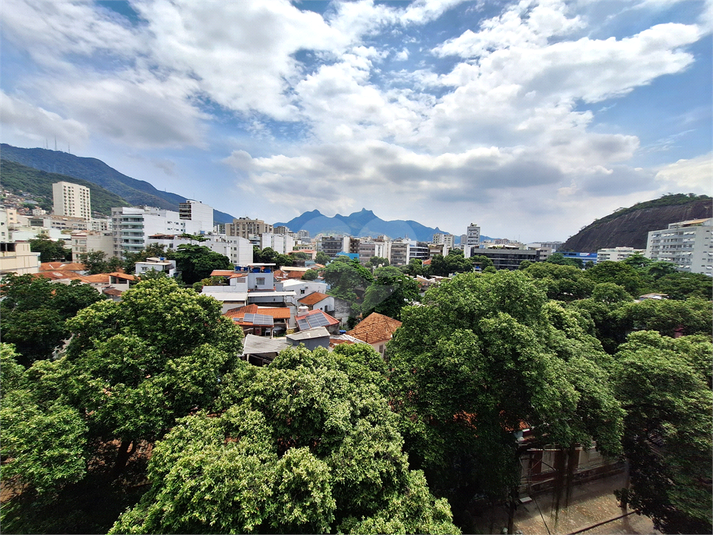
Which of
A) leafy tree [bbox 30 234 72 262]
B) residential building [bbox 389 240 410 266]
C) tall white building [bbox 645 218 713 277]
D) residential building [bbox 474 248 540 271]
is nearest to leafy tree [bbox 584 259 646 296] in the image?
tall white building [bbox 645 218 713 277]

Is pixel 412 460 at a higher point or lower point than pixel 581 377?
lower

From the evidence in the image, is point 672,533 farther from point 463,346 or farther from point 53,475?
point 53,475

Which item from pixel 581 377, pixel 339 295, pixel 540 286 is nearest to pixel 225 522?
pixel 581 377

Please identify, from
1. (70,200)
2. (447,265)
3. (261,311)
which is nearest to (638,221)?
(447,265)

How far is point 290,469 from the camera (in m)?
4.32

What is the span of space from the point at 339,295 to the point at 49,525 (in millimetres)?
21208

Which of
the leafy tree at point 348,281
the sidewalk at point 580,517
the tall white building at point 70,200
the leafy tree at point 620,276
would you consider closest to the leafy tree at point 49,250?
the leafy tree at point 348,281

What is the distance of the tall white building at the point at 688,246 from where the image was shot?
37188mm

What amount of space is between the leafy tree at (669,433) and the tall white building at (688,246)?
4577 centimetres

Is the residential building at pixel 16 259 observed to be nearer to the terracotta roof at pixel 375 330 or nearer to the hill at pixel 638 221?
the terracotta roof at pixel 375 330

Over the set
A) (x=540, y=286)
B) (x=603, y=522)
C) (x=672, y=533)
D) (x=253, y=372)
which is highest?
(x=540, y=286)

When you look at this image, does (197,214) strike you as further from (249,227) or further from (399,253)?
(399,253)

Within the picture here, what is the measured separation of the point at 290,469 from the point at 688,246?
62007 millimetres

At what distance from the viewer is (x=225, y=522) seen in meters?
3.76
